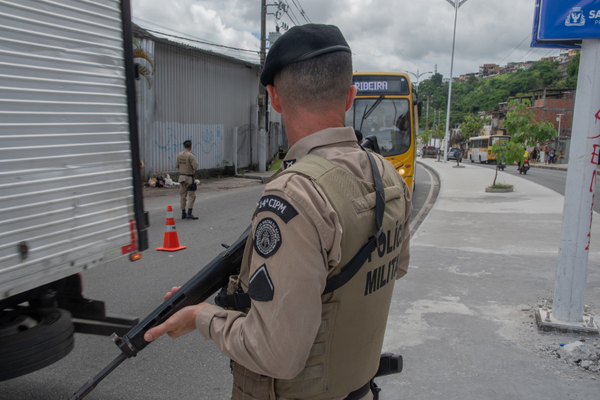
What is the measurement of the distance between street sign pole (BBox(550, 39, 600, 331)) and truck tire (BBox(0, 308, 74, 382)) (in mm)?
3842

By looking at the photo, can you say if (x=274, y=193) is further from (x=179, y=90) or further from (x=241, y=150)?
(x=241, y=150)

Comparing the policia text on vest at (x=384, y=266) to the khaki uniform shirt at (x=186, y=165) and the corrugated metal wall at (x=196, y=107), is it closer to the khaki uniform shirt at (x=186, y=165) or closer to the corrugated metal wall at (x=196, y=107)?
the khaki uniform shirt at (x=186, y=165)

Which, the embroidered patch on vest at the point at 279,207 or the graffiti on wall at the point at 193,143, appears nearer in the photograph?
the embroidered patch on vest at the point at 279,207

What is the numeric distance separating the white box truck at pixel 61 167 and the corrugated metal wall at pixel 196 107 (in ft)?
41.8

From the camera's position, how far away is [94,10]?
264 cm

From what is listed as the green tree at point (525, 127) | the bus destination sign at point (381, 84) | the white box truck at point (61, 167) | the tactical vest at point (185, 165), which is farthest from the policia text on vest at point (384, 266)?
the green tree at point (525, 127)

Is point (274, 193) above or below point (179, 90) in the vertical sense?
below

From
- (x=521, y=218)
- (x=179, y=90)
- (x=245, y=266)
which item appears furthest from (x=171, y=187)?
(x=245, y=266)

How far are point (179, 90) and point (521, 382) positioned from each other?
15.9 metres

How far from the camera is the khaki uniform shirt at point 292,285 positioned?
42.3 inches

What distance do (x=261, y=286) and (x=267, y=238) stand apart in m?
0.12

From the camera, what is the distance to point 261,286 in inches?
43.9

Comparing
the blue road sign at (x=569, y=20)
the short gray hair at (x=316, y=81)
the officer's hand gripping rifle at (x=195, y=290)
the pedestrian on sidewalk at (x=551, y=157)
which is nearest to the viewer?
the short gray hair at (x=316, y=81)

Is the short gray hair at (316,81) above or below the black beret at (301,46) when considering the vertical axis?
below
